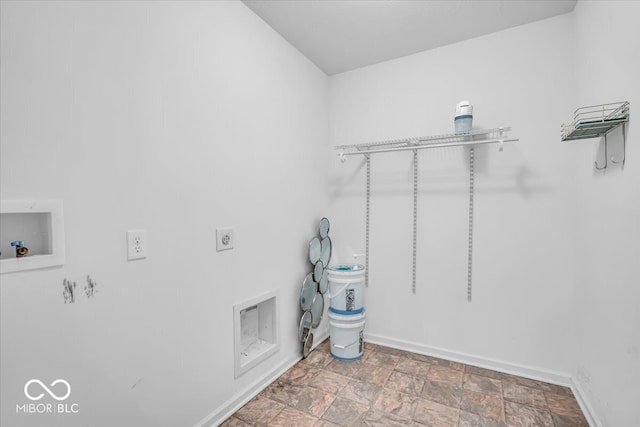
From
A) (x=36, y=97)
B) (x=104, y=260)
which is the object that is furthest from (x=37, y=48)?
(x=104, y=260)

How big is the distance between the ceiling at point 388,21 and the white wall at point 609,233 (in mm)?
387

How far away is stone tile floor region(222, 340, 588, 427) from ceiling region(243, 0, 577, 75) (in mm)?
2446

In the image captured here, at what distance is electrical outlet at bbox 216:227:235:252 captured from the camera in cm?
174

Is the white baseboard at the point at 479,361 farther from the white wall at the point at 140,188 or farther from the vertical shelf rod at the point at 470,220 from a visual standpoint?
the white wall at the point at 140,188

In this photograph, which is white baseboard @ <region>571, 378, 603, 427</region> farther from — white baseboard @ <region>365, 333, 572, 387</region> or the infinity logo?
the infinity logo

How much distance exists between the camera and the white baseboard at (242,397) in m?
1.70

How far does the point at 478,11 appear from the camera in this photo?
2.00 meters

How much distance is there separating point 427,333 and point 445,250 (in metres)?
0.71

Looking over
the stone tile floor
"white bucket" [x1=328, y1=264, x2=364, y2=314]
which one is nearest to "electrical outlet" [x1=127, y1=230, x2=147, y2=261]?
the stone tile floor

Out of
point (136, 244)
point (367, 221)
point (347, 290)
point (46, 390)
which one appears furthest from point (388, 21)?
point (46, 390)

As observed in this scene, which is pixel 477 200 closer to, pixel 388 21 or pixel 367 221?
pixel 367 221

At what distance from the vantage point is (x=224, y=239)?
1.77m

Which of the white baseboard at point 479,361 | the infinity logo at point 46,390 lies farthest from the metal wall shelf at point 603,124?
the infinity logo at point 46,390

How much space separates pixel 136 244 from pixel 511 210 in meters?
2.34
